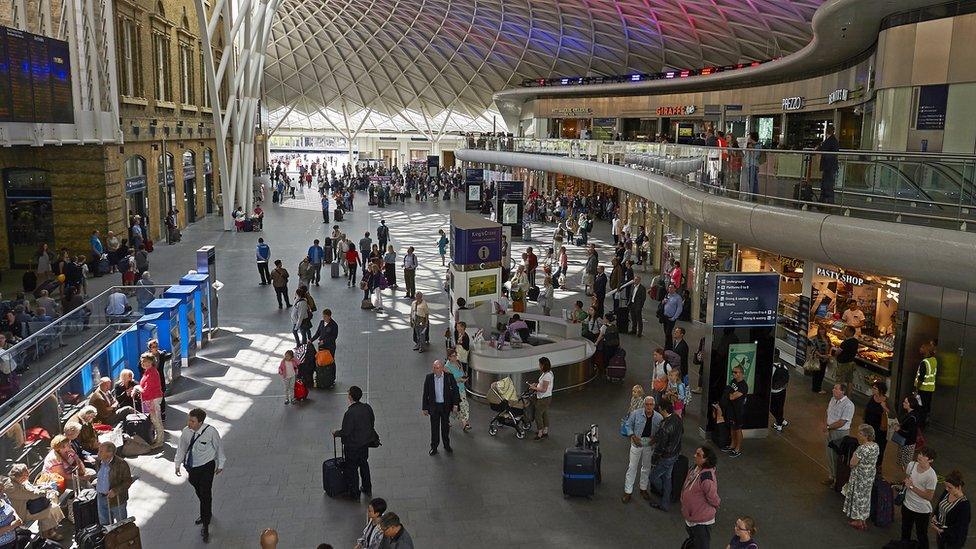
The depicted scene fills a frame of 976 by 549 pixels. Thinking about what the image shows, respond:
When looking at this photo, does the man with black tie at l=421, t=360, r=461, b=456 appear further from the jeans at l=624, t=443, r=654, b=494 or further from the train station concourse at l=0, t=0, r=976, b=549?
the jeans at l=624, t=443, r=654, b=494

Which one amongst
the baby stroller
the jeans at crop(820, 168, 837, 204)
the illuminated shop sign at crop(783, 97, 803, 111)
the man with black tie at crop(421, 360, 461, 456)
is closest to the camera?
the man with black tie at crop(421, 360, 461, 456)

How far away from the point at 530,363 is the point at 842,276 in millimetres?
6679

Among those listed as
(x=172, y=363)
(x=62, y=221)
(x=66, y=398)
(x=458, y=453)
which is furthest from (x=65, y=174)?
(x=458, y=453)

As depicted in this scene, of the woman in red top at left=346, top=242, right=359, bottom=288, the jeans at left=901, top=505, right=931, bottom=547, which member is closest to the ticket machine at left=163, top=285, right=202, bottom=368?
the woman in red top at left=346, top=242, right=359, bottom=288

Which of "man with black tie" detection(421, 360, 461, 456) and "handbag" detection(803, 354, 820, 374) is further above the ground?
"man with black tie" detection(421, 360, 461, 456)

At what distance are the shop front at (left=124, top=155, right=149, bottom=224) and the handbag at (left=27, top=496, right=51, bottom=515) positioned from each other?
75.1 ft

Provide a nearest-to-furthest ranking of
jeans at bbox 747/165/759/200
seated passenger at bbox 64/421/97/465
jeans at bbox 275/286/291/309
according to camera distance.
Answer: seated passenger at bbox 64/421/97/465
jeans at bbox 747/165/759/200
jeans at bbox 275/286/291/309

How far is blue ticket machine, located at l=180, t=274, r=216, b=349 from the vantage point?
17.8 metres

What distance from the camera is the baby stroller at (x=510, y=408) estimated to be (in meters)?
12.7

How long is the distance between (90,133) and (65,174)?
2.02m

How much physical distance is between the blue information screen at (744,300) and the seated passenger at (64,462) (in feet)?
30.4

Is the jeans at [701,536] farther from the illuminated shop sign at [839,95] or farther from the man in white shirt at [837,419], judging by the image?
the illuminated shop sign at [839,95]

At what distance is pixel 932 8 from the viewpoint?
1511cm

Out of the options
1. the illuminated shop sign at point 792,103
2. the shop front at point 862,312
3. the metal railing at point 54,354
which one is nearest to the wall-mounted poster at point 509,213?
the illuminated shop sign at point 792,103
